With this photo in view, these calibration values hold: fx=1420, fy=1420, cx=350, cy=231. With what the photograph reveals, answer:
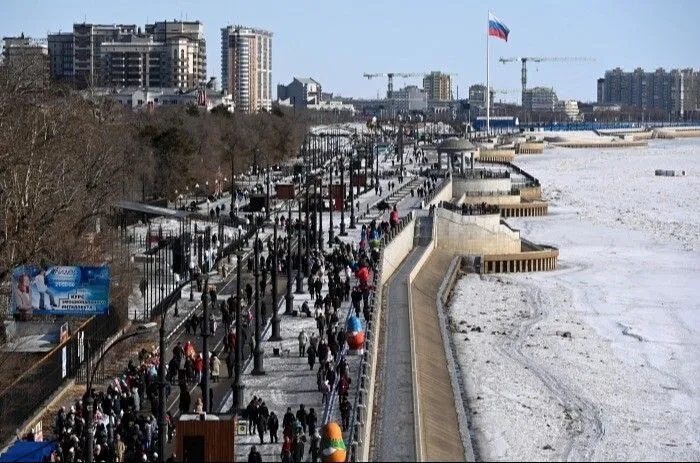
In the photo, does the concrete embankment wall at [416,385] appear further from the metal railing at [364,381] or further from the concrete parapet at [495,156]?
the concrete parapet at [495,156]

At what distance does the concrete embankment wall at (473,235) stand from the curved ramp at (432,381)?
6696 mm

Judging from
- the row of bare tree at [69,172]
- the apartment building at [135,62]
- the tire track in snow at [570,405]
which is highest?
the apartment building at [135,62]

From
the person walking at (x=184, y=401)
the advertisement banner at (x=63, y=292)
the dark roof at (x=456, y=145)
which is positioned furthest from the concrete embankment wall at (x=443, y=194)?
the person walking at (x=184, y=401)

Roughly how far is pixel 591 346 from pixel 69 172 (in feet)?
43.7

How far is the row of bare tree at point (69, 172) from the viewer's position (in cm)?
2873

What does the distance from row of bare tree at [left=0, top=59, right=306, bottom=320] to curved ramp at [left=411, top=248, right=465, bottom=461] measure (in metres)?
6.47

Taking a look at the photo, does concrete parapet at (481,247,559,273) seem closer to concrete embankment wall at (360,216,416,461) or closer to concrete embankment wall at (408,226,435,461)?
concrete embankment wall at (360,216,416,461)

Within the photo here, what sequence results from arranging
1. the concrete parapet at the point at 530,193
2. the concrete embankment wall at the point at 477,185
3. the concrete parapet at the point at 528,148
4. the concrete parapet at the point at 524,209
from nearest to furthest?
the concrete parapet at the point at 524,209
the concrete embankment wall at the point at 477,185
the concrete parapet at the point at 530,193
the concrete parapet at the point at 528,148

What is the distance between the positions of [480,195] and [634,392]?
134 feet

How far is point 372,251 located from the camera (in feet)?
119

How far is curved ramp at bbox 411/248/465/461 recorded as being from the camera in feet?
54.0

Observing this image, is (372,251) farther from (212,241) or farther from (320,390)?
(320,390)

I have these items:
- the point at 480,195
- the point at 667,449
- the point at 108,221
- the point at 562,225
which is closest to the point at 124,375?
the point at 667,449

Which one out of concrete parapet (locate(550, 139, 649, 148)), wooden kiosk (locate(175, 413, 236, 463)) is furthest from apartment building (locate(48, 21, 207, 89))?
wooden kiosk (locate(175, 413, 236, 463))
